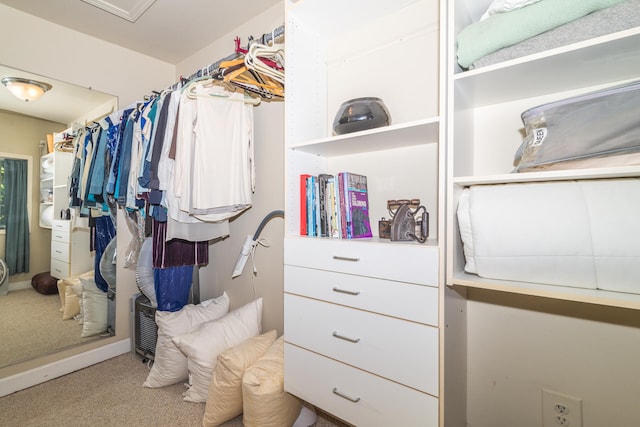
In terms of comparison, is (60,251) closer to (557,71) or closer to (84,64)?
(84,64)

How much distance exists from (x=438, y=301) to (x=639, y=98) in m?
0.72

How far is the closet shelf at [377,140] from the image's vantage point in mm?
1011

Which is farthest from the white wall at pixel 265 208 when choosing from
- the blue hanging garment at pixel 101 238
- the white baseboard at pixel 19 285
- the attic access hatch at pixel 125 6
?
the white baseboard at pixel 19 285

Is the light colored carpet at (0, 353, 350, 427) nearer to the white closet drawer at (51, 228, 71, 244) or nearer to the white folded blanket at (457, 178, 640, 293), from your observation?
the white closet drawer at (51, 228, 71, 244)

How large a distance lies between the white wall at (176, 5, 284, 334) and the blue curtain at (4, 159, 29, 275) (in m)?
1.37

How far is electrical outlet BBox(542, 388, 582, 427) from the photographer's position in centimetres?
100

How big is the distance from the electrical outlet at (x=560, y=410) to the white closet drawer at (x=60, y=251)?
298 centimetres

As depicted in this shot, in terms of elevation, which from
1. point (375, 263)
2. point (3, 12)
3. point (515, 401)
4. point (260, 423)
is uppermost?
point (3, 12)

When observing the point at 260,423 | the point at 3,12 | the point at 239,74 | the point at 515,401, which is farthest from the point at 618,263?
the point at 3,12

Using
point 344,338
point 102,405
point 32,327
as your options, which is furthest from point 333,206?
point 32,327

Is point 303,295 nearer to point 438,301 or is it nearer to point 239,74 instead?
point 438,301

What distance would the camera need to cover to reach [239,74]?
1420mm

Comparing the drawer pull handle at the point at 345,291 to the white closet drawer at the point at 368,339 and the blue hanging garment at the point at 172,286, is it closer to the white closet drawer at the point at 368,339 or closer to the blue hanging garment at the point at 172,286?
the white closet drawer at the point at 368,339

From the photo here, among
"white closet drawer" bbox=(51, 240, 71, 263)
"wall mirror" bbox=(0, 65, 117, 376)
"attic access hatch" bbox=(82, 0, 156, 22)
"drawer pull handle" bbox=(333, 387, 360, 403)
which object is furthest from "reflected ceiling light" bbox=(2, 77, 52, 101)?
"drawer pull handle" bbox=(333, 387, 360, 403)
